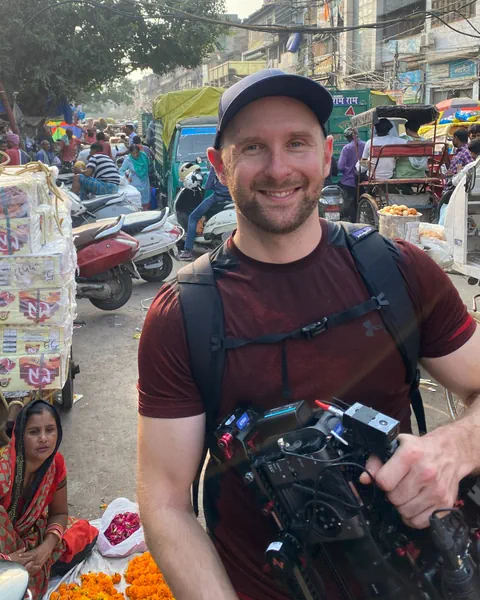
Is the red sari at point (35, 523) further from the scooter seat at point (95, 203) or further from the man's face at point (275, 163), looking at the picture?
the scooter seat at point (95, 203)

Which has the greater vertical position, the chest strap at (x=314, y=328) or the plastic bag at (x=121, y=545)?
Answer: the chest strap at (x=314, y=328)

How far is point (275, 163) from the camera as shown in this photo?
1.43m

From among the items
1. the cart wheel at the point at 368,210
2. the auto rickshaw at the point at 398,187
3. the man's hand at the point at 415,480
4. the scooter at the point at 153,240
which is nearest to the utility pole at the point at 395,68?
the auto rickshaw at the point at 398,187

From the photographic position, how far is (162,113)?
47.8 feet

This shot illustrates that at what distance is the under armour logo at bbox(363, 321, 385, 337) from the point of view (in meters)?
1.43

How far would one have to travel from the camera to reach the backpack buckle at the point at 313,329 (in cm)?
139

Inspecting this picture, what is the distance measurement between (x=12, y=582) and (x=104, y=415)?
11.6 feet

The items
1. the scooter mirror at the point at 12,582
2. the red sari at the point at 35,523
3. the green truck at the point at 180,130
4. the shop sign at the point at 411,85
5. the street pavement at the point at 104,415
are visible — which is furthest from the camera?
the shop sign at the point at 411,85

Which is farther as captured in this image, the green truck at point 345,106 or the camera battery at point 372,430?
the green truck at point 345,106

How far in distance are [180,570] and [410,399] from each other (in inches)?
28.5

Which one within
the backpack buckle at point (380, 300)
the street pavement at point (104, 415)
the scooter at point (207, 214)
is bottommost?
the street pavement at point (104, 415)

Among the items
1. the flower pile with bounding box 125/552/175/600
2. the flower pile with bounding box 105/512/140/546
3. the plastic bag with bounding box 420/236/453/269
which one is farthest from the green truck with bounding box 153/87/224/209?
the flower pile with bounding box 125/552/175/600

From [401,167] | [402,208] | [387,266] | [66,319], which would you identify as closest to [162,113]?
[401,167]

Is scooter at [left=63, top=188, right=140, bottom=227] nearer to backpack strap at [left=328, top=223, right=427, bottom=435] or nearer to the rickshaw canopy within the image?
the rickshaw canopy
